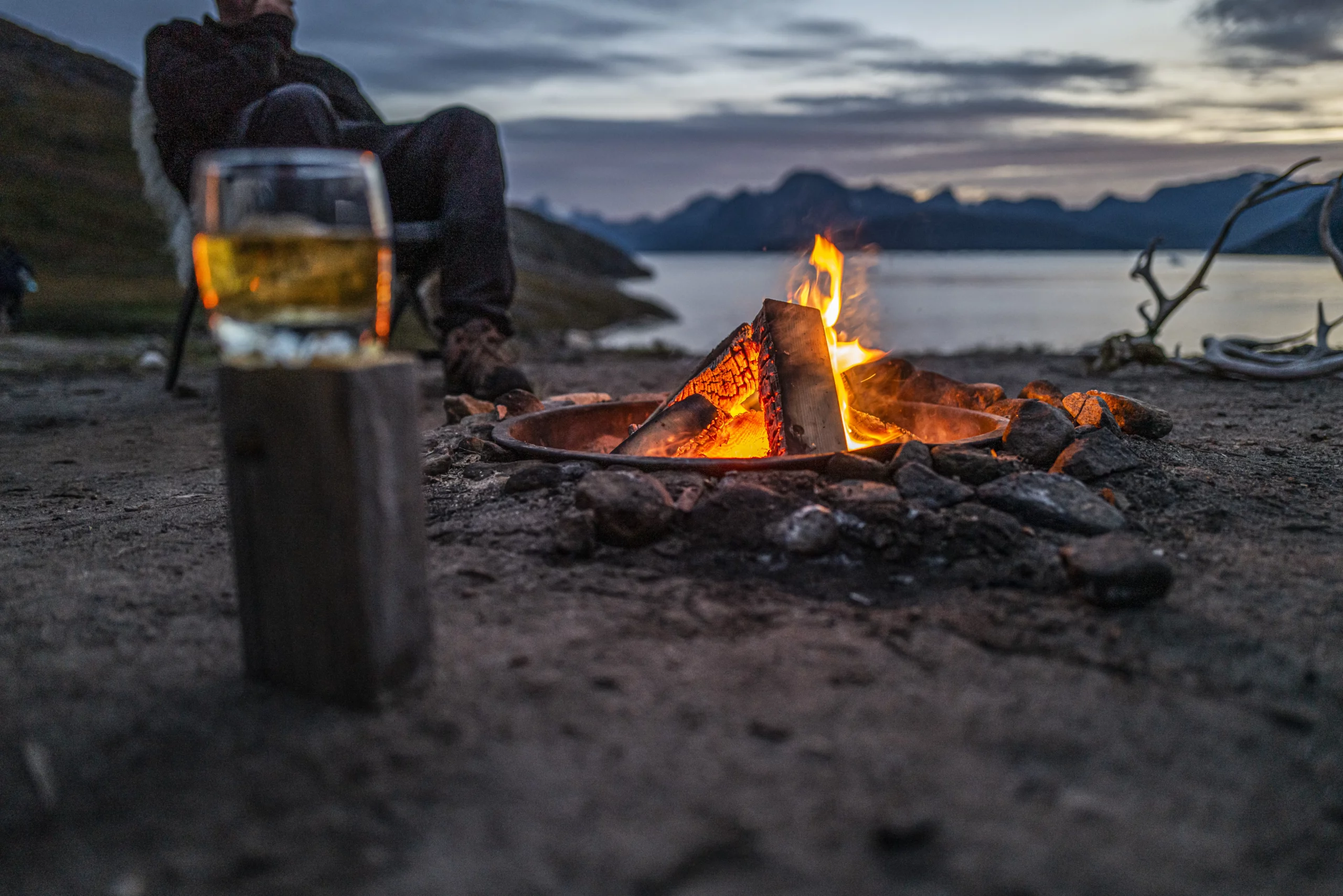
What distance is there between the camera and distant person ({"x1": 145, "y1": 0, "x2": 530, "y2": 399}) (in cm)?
441

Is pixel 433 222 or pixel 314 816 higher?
pixel 433 222

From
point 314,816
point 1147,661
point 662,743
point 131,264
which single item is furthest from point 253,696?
point 131,264

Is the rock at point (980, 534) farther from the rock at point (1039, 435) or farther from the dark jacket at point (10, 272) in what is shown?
the dark jacket at point (10, 272)

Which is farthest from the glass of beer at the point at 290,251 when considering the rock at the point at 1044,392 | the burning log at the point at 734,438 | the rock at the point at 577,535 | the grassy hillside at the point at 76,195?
the grassy hillside at the point at 76,195

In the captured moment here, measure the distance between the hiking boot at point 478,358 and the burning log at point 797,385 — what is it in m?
2.08

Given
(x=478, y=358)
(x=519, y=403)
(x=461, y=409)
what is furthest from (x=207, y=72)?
(x=519, y=403)

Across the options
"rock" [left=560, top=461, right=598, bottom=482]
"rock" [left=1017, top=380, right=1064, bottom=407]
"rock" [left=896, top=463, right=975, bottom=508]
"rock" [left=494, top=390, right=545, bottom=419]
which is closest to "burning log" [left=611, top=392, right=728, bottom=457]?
Result: "rock" [left=560, top=461, right=598, bottom=482]

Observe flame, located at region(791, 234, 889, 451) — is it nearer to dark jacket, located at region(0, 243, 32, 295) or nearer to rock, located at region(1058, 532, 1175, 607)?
rock, located at region(1058, 532, 1175, 607)

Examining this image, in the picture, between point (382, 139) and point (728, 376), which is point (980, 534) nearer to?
point (728, 376)

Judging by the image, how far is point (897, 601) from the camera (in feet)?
6.81

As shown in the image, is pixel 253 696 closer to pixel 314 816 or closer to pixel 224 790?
pixel 224 790

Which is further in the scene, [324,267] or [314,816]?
[324,267]

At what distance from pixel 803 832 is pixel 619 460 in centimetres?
165

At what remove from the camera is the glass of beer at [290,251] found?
1.45 meters
